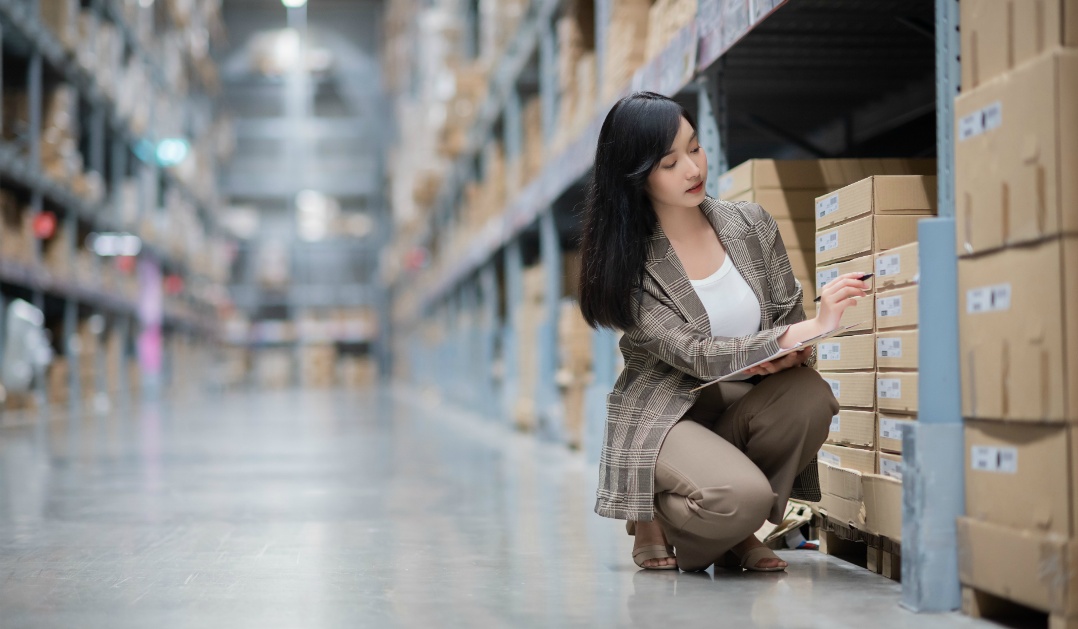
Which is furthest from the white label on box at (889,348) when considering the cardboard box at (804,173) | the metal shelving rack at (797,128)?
the cardboard box at (804,173)

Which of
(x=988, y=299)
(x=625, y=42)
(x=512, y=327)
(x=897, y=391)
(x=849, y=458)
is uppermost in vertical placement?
(x=625, y=42)

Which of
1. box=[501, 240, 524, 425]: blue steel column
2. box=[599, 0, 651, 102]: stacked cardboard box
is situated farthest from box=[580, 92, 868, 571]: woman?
box=[501, 240, 524, 425]: blue steel column

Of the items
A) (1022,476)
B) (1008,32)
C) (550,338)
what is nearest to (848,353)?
(1022,476)

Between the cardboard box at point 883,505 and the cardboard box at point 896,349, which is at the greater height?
the cardboard box at point 896,349

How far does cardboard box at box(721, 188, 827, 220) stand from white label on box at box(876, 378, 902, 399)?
985 mm

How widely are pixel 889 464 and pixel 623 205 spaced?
95 cm

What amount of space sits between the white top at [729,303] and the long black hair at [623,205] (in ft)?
0.60

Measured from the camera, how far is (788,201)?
390cm

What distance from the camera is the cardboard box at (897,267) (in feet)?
9.25

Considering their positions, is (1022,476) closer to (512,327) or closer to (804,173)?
(804,173)

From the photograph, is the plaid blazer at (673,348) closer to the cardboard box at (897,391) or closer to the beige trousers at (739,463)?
the beige trousers at (739,463)

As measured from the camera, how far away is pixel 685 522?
285cm

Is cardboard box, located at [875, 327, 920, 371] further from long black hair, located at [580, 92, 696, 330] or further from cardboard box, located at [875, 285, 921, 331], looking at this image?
long black hair, located at [580, 92, 696, 330]

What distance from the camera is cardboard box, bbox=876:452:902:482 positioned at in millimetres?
2855
